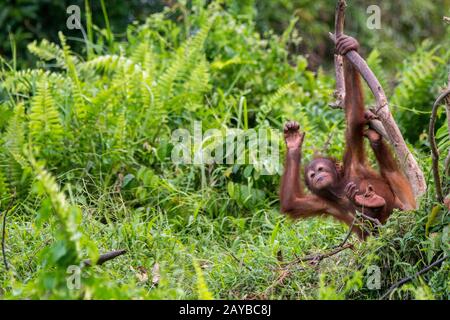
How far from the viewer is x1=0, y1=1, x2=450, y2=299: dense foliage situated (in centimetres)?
423

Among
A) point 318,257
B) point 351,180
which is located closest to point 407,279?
point 318,257

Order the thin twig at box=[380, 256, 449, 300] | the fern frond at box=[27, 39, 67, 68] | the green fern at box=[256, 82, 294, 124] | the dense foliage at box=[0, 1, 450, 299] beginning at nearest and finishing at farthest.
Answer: the thin twig at box=[380, 256, 449, 300], the dense foliage at box=[0, 1, 450, 299], the green fern at box=[256, 82, 294, 124], the fern frond at box=[27, 39, 67, 68]

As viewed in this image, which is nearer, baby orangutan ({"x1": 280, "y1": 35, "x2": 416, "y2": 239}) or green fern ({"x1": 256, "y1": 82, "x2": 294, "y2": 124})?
baby orangutan ({"x1": 280, "y1": 35, "x2": 416, "y2": 239})

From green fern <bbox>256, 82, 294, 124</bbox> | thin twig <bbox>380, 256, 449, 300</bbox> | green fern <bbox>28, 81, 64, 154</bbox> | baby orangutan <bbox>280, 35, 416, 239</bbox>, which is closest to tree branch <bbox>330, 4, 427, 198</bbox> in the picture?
baby orangutan <bbox>280, 35, 416, 239</bbox>

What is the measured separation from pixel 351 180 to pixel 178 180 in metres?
1.28

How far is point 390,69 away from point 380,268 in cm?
648

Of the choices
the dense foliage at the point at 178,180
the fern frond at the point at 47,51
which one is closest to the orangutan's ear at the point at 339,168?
the dense foliage at the point at 178,180

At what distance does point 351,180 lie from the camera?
579 cm

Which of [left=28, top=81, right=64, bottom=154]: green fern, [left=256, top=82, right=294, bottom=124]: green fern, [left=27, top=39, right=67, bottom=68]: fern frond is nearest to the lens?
[left=28, top=81, right=64, bottom=154]: green fern

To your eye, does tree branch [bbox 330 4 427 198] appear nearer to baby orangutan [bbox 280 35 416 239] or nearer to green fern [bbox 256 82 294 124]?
baby orangutan [bbox 280 35 416 239]

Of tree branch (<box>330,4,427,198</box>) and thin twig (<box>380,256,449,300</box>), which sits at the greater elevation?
tree branch (<box>330,4,427,198</box>)

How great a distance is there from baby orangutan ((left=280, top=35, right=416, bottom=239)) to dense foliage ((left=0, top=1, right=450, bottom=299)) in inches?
6.2

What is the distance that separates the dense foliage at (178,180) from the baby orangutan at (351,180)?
0.16 metres

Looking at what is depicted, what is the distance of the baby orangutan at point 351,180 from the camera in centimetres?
536
